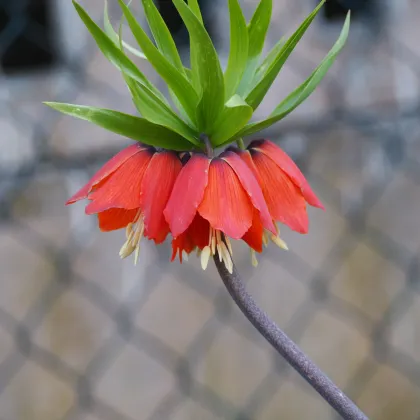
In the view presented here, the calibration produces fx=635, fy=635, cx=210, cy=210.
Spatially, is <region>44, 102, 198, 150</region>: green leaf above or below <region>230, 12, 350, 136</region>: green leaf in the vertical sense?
below

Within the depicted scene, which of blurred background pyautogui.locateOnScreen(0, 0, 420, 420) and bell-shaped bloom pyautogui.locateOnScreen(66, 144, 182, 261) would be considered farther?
blurred background pyautogui.locateOnScreen(0, 0, 420, 420)

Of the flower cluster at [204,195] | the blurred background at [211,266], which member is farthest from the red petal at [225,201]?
the blurred background at [211,266]

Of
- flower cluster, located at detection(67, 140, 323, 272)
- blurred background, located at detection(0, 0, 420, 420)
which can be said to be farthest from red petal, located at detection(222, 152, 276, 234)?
blurred background, located at detection(0, 0, 420, 420)

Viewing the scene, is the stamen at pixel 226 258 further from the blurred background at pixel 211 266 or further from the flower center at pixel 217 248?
the blurred background at pixel 211 266

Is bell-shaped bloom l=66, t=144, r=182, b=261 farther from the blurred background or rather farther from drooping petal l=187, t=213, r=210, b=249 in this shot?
the blurred background

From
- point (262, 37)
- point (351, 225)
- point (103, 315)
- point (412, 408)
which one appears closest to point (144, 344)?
point (103, 315)

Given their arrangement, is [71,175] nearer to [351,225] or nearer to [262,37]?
[351,225]
